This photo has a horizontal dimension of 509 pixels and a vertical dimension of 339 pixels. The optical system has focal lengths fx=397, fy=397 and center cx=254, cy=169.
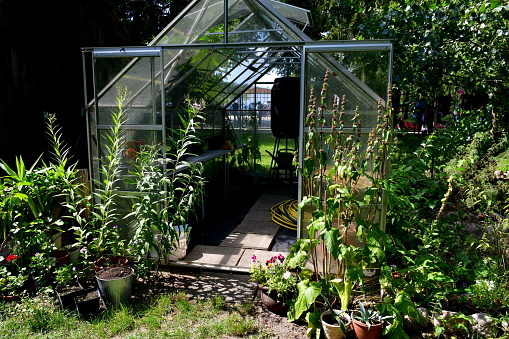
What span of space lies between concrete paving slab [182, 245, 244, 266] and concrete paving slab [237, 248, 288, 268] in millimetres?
54

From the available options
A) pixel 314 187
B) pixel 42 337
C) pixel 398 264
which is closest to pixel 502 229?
pixel 398 264

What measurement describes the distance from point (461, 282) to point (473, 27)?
116 inches

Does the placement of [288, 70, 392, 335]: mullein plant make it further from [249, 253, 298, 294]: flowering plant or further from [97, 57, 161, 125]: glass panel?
[97, 57, 161, 125]: glass panel

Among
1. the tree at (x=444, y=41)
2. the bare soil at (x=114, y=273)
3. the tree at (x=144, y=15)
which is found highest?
the tree at (x=144, y=15)

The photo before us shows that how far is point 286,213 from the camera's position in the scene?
6.09 m

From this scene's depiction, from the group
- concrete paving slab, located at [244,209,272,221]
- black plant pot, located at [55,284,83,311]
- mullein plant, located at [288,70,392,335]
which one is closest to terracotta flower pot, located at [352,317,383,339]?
mullein plant, located at [288,70,392,335]

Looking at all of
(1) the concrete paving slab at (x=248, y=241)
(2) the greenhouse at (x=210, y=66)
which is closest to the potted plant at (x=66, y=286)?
(2) the greenhouse at (x=210, y=66)

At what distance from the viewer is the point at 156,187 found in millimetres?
4062

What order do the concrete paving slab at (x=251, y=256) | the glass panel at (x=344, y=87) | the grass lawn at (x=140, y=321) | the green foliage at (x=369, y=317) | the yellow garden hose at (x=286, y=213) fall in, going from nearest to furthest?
1. the green foliage at (x=369, y=317)
2. the grass lawn at (x=140, y=321)
3. the glass panel at (x=344, y=87)
4. the concrete paving slab at (x=251, y=256)
5. the yellow garden hose at (x=286, y=213)

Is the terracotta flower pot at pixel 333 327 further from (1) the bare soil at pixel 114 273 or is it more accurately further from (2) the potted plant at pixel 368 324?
(1) the bare soil at pixel 114 273

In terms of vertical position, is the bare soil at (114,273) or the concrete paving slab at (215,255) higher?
the bare soil at (114,273)

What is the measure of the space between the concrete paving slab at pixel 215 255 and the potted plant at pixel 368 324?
5.40 ft

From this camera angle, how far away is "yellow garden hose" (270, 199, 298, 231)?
221 inches

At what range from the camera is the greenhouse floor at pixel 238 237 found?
4230 millimetres
